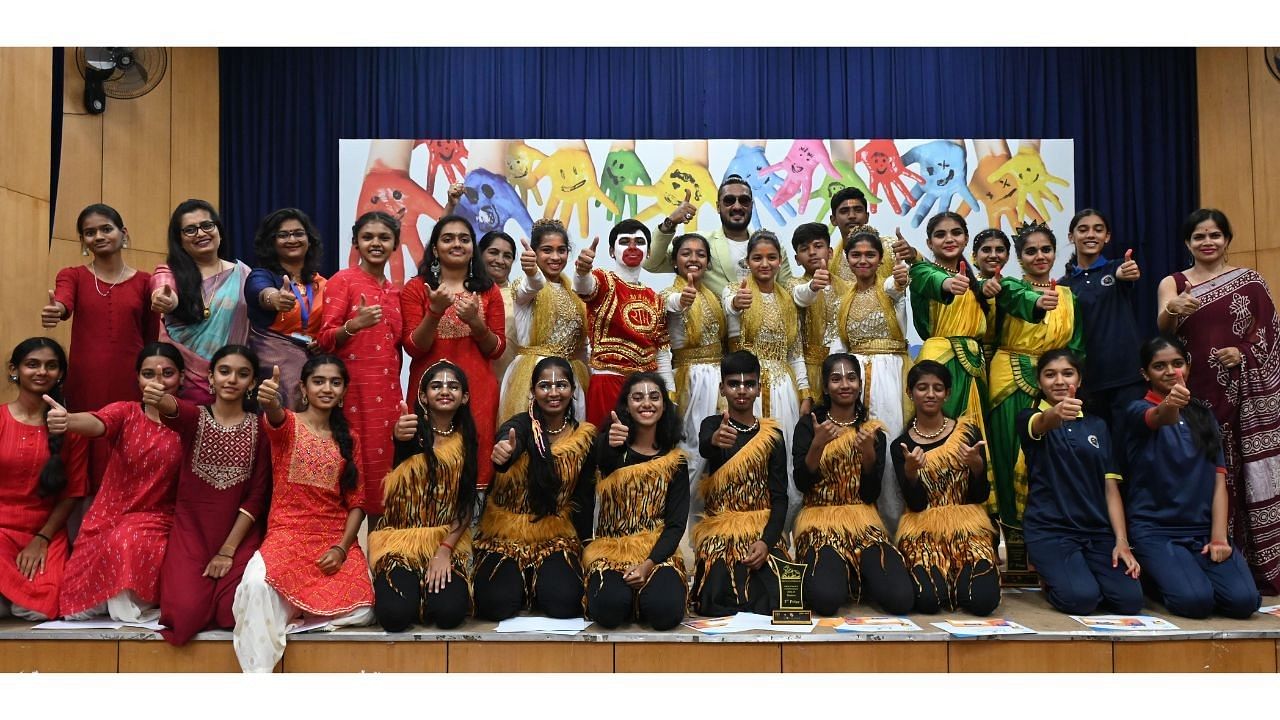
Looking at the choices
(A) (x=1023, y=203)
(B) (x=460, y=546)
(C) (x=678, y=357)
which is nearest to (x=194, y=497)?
(B) (x=460, y=546)

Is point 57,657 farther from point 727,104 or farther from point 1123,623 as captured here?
point 727,104

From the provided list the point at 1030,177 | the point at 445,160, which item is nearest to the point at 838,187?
the point at 1030,177

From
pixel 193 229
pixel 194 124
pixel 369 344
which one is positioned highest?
pixel 194 124

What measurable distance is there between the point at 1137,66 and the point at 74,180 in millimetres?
6858

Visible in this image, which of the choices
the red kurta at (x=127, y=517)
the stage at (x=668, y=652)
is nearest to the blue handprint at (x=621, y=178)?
Result: the red kurta at (x=127, y=517)

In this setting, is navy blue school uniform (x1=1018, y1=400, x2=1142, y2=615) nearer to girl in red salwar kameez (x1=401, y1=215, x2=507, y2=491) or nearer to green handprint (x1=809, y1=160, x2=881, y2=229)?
girl in red salwar kameez (x1=401, y1=215, x2=507, y2=491)

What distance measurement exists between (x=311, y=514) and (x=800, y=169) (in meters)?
4.39

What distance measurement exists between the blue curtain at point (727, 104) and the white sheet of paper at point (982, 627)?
437 centimetres

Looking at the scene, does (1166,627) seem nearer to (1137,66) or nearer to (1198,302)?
(1198,302)

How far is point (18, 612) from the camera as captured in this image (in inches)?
143

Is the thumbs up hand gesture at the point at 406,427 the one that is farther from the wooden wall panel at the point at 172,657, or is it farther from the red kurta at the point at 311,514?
the wooden wall panel at the point at 172,657

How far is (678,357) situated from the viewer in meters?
4.42

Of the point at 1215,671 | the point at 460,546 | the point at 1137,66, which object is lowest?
the point at 1215,671

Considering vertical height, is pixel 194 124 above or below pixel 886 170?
above
